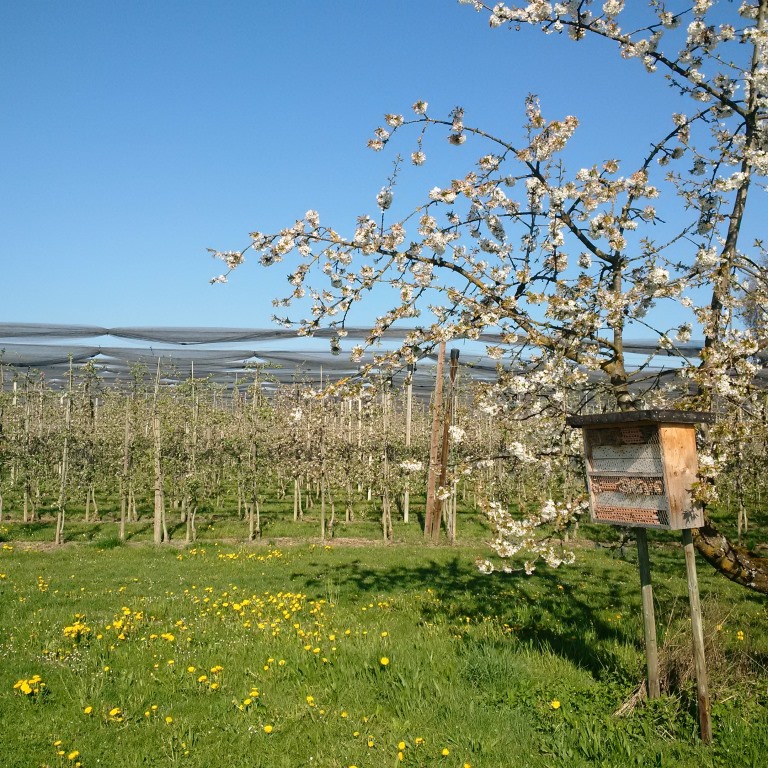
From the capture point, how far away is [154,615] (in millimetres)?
6457

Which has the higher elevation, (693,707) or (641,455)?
(641,455)

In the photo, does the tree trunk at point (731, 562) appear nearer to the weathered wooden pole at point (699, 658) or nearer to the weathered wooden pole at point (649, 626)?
the weathered wooden pole at point (649, 626)

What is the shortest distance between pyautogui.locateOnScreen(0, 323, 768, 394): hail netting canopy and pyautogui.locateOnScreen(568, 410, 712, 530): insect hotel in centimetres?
570

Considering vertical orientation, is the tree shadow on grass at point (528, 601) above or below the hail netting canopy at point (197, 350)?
below

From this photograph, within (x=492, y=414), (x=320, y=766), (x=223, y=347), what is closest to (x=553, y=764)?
(x=320, y=766)

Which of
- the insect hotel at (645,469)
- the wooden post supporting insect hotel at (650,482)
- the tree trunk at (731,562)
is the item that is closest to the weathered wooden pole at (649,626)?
the wooden post supporting insect hotel at (650,482)

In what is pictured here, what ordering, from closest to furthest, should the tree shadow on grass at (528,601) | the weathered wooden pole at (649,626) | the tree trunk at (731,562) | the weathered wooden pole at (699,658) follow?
the weathered wooden pole at (699,658), the weathered wooden pole at (649,626), the tree trunk at (731,562), the tree shadow on grass at (528,601)

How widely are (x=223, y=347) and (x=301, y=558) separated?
17.5 ft

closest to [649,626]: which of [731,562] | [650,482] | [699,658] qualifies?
[699,658]

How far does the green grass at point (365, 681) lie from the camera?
3.53 metres

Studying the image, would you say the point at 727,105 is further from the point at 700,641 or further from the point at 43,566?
the point at 43,566

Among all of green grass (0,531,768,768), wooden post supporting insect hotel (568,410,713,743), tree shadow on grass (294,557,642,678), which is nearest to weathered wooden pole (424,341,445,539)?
tree shadow on grass (294,557,642,678)

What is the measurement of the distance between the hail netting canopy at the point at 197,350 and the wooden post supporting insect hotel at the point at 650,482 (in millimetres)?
5690

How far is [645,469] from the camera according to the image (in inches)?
141
